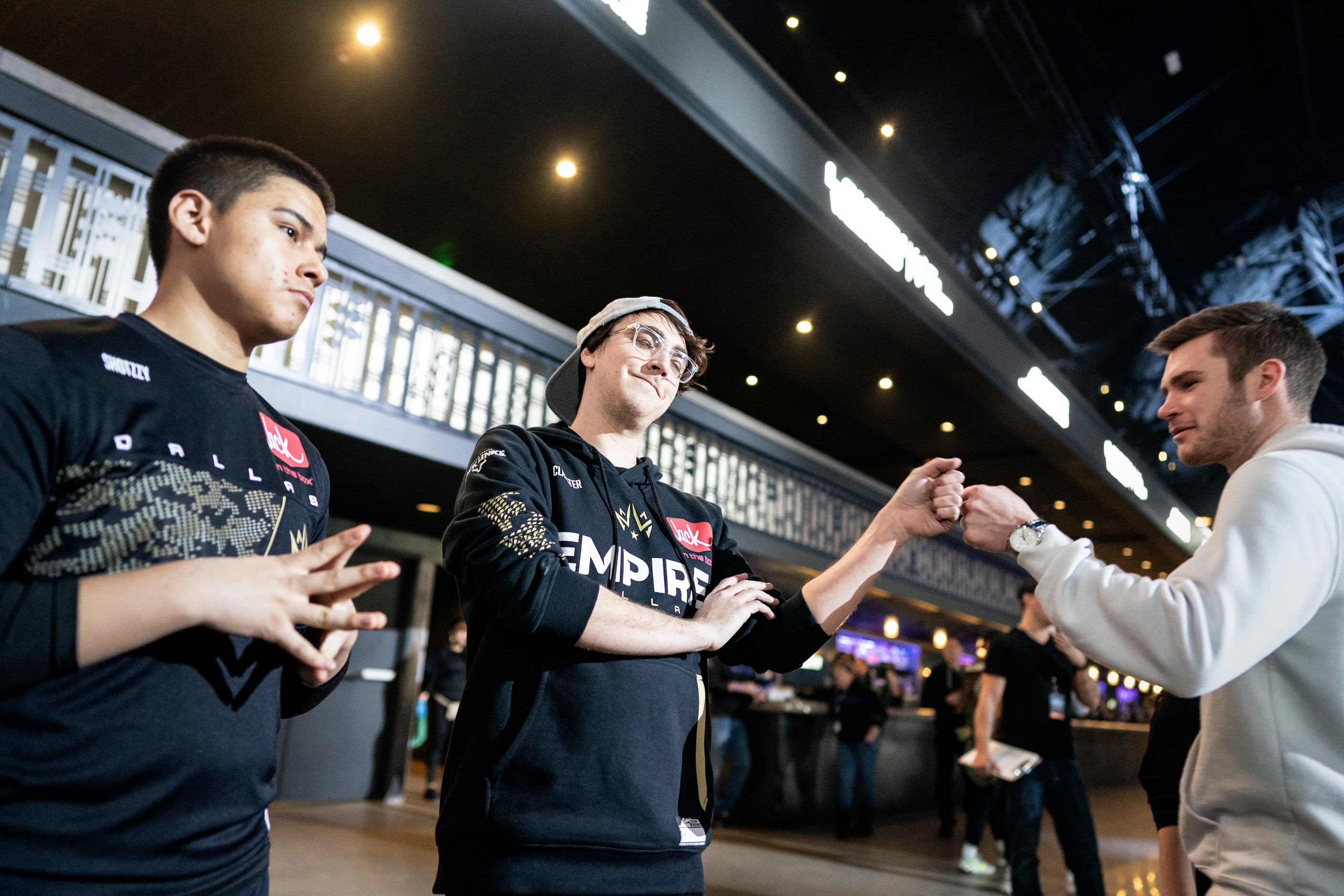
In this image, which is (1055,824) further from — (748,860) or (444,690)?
(444,690)

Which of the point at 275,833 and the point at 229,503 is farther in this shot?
the point at 275,833

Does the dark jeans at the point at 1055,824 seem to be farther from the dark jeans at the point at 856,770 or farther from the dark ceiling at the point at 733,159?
the dark ceiling at the point at 733,159

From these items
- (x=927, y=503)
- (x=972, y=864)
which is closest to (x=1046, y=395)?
(x=972, y=864)

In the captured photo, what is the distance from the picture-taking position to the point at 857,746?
761 centimetres

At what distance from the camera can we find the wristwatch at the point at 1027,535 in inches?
61.2

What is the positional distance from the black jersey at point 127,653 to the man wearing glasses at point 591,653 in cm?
32

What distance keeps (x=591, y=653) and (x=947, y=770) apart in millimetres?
8102

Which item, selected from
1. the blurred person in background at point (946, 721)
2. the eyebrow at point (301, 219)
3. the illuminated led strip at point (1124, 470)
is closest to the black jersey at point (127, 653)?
the eyebrow at point (301, 219)

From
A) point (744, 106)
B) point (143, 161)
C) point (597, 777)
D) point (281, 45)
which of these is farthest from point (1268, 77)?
point (597, 777)

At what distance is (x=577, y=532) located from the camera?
1.52m

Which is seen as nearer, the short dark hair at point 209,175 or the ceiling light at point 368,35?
the short dark hair at point 209,175

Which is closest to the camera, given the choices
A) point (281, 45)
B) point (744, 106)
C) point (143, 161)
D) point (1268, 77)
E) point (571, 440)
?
point (571, 440)

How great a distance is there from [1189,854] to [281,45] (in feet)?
16.9

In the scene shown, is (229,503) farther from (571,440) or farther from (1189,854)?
(1189,854)
